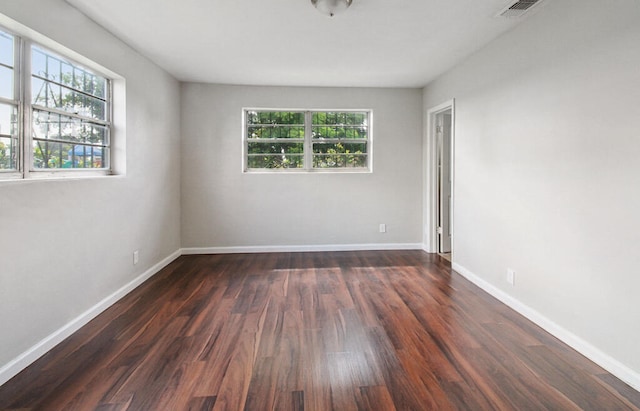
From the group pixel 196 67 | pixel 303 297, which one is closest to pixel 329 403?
pixel 303 297

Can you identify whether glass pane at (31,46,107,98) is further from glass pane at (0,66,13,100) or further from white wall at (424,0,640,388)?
white wall at (424,0,640,388)

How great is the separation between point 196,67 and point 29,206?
2639 millimetres

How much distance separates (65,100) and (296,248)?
10.9 feet

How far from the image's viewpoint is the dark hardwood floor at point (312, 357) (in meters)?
1.72

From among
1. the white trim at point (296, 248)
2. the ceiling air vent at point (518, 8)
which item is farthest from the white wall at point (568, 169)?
the white trim at point (296, 248)

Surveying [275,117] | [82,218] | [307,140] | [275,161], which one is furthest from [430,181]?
[82,218]

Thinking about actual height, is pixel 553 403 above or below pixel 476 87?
below

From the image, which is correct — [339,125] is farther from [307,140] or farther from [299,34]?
[299,34]

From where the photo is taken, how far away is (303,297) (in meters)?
3.19

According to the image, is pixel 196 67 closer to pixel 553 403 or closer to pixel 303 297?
pixel 303 297

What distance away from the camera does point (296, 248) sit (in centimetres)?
505

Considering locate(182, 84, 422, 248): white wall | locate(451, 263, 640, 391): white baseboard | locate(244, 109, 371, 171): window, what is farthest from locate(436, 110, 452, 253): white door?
locate(451, 263, 640, 391): white baseboard

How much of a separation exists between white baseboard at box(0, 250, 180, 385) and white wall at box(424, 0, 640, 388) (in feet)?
11.7

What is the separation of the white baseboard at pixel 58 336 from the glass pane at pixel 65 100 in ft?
5.30
